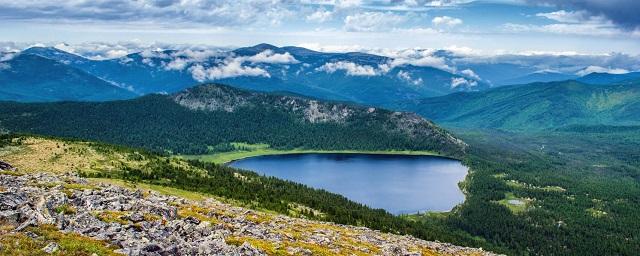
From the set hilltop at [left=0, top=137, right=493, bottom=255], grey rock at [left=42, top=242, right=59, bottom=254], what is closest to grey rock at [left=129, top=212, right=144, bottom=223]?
hilltop at [left=0, top=137, right=493, bottom=255]

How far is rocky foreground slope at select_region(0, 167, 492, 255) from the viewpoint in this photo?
48656mm

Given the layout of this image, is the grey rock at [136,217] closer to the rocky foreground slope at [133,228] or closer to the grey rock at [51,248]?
the rocky foreground slope at [133,228]

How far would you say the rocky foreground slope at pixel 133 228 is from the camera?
160ft

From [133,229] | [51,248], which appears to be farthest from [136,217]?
[51,248]

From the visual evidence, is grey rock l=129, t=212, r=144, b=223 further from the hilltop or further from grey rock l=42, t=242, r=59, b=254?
grey rock l=42, t=242, r=59, b=254

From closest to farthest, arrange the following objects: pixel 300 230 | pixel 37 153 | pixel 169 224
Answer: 1. pixel 169 224
2. pixel 300 230
3. pixel 37 153

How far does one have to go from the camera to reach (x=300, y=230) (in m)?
89.6

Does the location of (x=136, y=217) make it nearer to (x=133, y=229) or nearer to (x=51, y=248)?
(x=133, y=229)

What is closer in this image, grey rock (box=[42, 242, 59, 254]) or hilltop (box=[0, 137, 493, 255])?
grey rock (box=[42, 242, 59, 254])

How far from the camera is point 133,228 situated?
56906 mm

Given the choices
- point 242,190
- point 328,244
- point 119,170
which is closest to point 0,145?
point 119,170

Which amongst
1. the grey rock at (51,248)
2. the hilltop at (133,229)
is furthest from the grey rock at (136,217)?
the grey rock at (51,248)

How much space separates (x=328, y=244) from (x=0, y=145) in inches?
5146

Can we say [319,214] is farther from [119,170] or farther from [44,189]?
[44,189]
